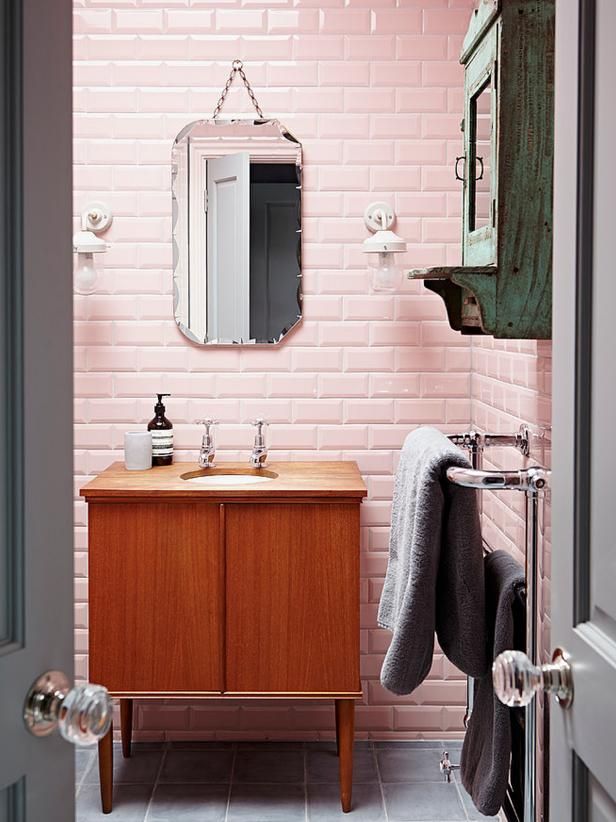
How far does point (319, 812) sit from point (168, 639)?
0.71 m

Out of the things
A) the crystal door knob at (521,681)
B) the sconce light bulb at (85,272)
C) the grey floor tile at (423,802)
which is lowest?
the grey floor tile at (423,802)

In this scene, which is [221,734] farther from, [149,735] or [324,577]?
[324,577]

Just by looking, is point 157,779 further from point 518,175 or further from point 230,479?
point 518,175

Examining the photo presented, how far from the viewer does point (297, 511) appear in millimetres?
3203

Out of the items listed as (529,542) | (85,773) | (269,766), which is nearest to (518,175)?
(529,542)

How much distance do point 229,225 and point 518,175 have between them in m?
1.59

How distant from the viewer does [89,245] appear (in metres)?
3.53

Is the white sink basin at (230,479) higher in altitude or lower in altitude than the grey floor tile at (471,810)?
higher

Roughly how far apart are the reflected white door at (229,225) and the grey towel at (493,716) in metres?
1.55

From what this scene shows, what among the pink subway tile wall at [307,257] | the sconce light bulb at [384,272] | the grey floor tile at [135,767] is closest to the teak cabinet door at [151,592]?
the grey floor tile at [135,767]

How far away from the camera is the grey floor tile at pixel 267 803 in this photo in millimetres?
3172

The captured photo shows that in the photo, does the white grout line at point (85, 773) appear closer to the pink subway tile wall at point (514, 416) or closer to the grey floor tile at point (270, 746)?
the grey floor tile at point (270, 746)

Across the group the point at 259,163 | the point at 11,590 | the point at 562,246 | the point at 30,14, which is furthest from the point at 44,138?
the point at 259,163

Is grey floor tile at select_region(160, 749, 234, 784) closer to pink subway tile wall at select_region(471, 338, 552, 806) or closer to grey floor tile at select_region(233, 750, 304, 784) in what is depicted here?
grey floor tile at select_region(233, 750, 304, 784)
